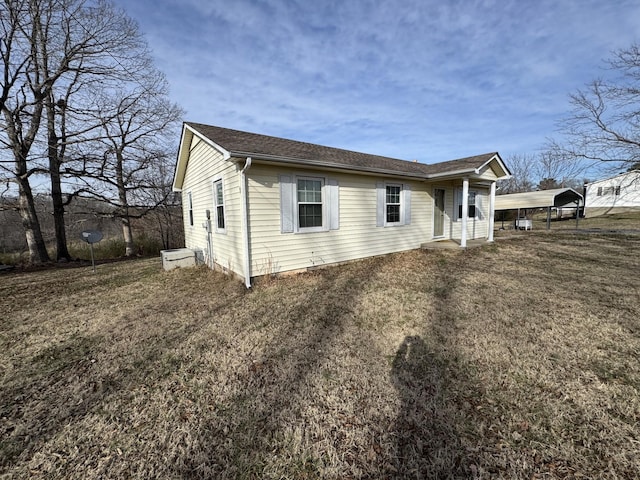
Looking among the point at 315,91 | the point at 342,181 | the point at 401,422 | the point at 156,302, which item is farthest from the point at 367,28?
the point at 401,422

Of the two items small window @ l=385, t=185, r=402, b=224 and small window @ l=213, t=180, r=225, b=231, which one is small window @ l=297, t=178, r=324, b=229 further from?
small window @ l=385, t=185, r=402, b=224

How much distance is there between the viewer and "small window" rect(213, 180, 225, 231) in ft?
23.9

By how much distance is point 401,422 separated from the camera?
215 cm

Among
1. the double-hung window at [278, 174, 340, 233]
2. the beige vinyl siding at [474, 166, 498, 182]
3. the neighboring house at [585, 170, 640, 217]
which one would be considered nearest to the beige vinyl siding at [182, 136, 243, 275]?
the double-hung window at [278, 174, 340, 233]

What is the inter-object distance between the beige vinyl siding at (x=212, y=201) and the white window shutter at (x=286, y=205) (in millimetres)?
1010

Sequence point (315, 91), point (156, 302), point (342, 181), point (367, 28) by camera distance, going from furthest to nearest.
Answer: point (315, 91) → point (367, 28) → point (342, 181) → point (156, 302)

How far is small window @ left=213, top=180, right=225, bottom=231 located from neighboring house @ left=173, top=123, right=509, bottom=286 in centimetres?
3

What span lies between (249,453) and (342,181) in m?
6.45

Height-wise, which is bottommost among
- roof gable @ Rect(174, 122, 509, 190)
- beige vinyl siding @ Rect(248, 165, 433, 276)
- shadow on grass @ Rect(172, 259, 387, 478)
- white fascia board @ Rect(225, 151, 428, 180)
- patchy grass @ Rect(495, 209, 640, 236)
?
shadow on grass @ Rect(172, 259, 387, 478)

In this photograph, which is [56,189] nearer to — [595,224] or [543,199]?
[543,199]

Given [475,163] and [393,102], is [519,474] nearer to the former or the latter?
[475,163]

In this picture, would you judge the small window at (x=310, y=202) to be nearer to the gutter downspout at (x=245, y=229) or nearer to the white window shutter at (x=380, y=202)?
the gutter downspout at (x=245, y=229)

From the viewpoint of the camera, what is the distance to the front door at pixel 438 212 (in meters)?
10.3

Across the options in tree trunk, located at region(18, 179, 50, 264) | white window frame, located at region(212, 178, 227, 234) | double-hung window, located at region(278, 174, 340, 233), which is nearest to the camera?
double-hung window, located at region(278, 174, 340, 233)
